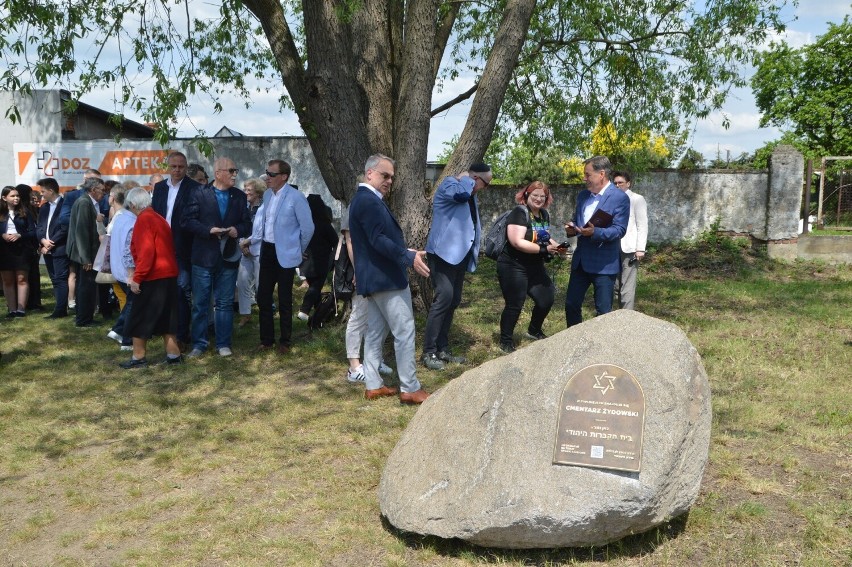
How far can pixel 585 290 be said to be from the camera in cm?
741

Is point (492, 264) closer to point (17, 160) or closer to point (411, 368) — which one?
point (411, 368)

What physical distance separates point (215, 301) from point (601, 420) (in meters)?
5.43

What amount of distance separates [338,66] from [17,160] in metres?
11.5

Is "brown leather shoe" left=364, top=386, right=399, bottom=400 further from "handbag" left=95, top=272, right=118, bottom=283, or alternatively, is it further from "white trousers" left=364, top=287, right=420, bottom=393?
"handbag" left=95, top=272, right=118, bottom=283

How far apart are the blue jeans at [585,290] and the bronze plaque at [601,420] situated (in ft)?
11.0

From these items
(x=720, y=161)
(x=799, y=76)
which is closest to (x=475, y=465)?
(x=720, y=161)

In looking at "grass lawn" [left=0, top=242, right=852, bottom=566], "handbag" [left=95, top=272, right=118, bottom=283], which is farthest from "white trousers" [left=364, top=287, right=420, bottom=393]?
"handbag" [left=95, top=272, right=118, bottom=283]

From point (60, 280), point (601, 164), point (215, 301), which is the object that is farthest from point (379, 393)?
point (60, 280)

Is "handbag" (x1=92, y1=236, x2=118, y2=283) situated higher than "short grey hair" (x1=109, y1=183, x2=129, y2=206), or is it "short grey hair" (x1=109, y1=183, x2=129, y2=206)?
"short grey hair" (x1=109, y1=183, x2=129, y2=206)

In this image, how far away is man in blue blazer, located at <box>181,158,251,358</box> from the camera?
8039 millimetres

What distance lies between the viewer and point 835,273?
13.8 m

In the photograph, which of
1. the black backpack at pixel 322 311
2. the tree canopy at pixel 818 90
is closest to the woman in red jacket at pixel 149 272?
the black backpack at pixel 322 311

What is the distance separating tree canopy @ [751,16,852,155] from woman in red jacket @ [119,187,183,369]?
28861mm

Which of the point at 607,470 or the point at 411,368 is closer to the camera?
the point at 607,470
